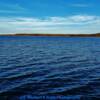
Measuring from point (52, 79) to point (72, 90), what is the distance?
12.7 feet

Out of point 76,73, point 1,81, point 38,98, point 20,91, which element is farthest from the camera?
point 76,73

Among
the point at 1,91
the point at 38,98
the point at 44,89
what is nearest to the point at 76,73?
the point at 44,89

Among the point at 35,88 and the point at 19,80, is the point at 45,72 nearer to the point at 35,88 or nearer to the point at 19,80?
the point at 19,80

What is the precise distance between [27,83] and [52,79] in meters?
2.59

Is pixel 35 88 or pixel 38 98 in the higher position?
pixel 38 98

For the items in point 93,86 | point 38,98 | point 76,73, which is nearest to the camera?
point 38,98

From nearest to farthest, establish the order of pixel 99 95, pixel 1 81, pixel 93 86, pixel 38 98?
pixel 38 98, pixel 99 95, pixel 93 86, pixel 1 81

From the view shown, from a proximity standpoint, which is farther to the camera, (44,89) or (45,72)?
(45,72)

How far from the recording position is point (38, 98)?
11.8 m

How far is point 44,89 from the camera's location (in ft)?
61.7

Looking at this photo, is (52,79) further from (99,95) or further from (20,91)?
(99,95)

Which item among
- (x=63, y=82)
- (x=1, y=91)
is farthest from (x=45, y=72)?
(x=1, y=91)

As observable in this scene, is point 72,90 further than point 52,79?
No

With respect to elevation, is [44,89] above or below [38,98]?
below
